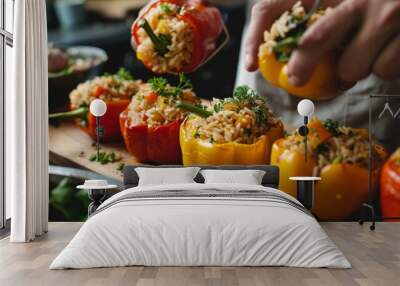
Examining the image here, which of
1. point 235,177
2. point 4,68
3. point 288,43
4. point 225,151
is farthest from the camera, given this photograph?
point 288,43

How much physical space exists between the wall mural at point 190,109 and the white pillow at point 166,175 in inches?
9.1

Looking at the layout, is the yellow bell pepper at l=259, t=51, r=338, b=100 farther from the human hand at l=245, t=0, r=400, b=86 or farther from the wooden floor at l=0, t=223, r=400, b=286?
the wooden floor at l=0, t=223, r=400, b=286

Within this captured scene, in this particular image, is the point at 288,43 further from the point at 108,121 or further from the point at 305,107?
the point at 108,121

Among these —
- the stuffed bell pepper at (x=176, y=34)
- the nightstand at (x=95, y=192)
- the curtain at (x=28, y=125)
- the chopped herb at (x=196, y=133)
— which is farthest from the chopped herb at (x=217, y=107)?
the curtain at (x=28, y=125)

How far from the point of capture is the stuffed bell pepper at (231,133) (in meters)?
5.79

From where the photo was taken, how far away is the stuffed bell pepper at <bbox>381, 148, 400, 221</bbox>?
233 inches

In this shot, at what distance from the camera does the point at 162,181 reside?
5594mm

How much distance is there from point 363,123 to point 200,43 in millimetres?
1760

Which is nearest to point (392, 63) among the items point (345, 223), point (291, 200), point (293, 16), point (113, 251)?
point (293, 16)

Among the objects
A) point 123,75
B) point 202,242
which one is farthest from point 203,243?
point 123,75

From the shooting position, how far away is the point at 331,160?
5879 millimetres

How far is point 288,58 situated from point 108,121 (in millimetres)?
1838

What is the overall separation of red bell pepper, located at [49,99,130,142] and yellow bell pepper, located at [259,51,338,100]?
1.41 meters

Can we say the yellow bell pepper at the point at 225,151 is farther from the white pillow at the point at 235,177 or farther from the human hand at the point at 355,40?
the human hand at the point at 355,40
